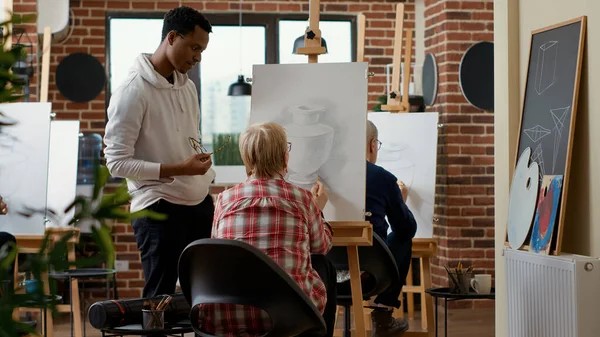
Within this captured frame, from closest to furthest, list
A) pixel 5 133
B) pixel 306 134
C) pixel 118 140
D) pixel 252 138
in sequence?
pixel 5 133 < pixel 252 138 < pixel 118 140 < pixel 306 134

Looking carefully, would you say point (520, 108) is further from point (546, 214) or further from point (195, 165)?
point (195, 165)

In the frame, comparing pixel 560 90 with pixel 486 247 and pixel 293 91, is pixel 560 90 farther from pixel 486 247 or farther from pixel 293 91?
pixel 486 247

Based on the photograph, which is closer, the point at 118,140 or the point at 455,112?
the point at 118,140

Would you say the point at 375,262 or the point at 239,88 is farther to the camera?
the point at 239,88

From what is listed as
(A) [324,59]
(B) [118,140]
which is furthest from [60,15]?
(B) [118,140]

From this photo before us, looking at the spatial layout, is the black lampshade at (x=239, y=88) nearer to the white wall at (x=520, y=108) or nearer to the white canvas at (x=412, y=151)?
the white canvas at (x=412, y=151)

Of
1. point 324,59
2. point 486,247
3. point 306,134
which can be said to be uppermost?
point 324,59

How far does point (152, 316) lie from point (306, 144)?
1217 millimetres

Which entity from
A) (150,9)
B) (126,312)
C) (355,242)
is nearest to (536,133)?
(355,242)

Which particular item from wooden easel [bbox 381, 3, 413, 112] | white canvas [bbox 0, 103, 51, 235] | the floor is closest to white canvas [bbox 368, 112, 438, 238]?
wooden easel [bbox 381, 3, 413, 112]

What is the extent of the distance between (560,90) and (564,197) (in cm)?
44

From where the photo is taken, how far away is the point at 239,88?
6969mm

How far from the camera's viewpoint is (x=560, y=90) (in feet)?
11.3

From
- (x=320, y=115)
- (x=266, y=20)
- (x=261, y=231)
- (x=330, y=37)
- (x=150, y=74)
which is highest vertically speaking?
(x=266, y=20)
